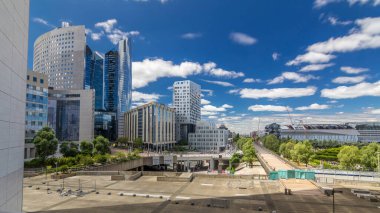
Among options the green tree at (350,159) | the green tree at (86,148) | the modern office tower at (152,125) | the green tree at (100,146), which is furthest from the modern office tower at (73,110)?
the green tree at (350,159)

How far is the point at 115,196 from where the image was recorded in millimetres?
39375

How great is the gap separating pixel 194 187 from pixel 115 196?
546 inches

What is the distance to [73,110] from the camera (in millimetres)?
149125

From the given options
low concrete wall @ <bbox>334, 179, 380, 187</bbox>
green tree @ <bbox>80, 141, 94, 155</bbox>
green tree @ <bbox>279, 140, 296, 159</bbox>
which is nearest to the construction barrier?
low concrete wall @ <bbox>334, 179, 380, 187</bbox>

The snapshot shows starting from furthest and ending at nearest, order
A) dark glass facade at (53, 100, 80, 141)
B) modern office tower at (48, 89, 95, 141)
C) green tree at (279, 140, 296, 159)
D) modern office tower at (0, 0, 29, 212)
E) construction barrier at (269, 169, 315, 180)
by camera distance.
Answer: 1. dark glass facade at (53, 100, 80, 141)
2. modern office tower at (48, 89, 95, 141)
3. green tree at (279, 140, 296, 159)
4. construction barrier at (269, 169, 315, 180)
5. modern office tower at (0, 0, 29, 212)

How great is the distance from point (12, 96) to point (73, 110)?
13642 cm

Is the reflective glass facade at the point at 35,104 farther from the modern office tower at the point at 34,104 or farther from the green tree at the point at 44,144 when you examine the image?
the green tree at the point at 44,144

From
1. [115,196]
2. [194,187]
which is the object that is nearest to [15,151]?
[115,196]

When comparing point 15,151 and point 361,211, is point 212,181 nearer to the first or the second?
point 361,211

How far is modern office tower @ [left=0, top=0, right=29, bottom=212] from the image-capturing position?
66.6 feet

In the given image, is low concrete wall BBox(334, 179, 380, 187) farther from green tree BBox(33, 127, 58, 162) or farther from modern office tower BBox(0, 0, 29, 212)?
green tree BBox(33, 127, 58, 162)

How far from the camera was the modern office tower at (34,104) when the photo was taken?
102 m

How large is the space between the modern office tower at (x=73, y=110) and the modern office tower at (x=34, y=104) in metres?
35.7

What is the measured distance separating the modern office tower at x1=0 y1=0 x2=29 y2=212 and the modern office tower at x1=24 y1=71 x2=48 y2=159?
3316 inches
